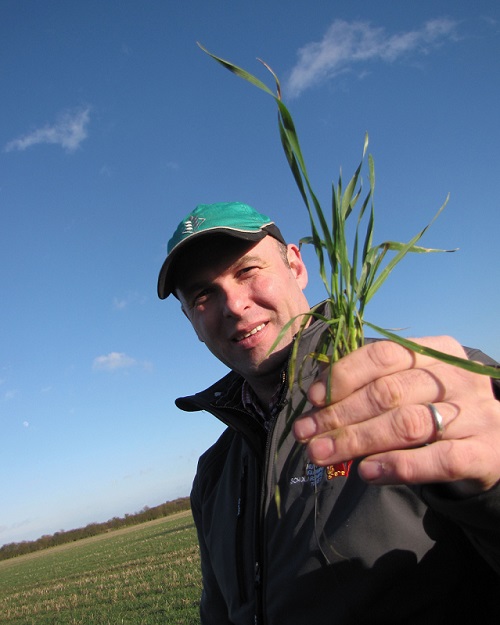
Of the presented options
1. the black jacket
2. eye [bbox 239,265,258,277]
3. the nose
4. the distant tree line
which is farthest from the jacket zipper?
the distant tree line

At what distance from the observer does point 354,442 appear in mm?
1275

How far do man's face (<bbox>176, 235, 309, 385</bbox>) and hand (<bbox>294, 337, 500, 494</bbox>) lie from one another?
5.33 ft

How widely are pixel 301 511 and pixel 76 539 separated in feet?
A: 225

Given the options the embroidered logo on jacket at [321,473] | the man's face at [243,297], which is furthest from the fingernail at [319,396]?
the man's face at [243,297]

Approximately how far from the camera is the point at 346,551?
2227 mm

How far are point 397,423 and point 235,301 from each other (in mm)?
1831

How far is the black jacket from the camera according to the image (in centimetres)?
212

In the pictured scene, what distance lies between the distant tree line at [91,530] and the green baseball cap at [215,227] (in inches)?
2501

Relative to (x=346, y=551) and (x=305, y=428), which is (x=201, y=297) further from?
(x=305, y=428)

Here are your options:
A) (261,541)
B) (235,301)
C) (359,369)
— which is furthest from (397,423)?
(235,301)

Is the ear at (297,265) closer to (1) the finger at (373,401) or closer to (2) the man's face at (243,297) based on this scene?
(2) the man's face at (243,297)

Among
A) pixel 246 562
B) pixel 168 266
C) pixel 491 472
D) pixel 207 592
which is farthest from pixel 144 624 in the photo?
pixel 491 472

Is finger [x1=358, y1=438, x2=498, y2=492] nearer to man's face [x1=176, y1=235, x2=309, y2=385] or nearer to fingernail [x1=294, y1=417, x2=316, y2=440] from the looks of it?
fingernail [x1=294, y1=417, x2=316, y2=440]

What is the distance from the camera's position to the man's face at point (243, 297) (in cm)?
302
